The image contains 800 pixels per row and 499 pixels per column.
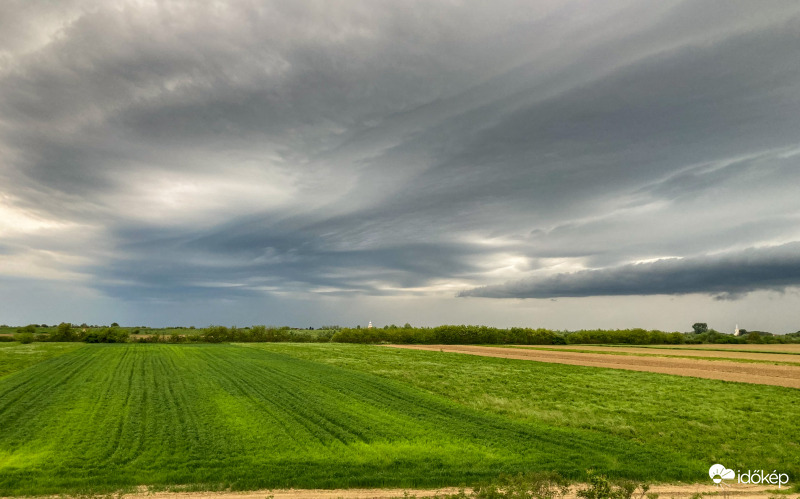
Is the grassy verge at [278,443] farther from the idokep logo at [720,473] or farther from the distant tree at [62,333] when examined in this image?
the distant tree at [62,333]

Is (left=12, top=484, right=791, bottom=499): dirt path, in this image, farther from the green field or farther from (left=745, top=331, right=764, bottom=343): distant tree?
(left=745, top=331, right=764, bottom=343): distant tree

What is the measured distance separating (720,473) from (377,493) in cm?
1131

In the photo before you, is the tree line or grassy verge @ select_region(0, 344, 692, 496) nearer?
grassy verge @ select_region(0, 344, 692, 496)

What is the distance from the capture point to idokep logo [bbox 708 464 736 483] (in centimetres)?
1356

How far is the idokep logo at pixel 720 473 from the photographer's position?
13.6 metres

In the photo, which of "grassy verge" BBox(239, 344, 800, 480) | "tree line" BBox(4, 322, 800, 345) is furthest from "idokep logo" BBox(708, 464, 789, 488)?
"tree line" BBox(4, 322, 800, 345)

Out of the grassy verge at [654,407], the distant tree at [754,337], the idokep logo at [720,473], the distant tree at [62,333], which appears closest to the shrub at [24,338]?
the distant tree at [62,333]

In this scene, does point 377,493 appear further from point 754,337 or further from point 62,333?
point 754,337

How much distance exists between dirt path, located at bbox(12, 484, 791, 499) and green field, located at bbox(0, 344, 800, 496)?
0.38 meters

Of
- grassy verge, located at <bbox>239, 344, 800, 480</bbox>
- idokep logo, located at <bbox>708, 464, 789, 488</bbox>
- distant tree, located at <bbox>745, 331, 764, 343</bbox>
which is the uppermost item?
distant tree, located at <bbox>745, 331, 764, 343</bbox>

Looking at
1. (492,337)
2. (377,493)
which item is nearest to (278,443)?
(377,493)

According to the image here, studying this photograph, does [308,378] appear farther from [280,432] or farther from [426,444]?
[426,444]

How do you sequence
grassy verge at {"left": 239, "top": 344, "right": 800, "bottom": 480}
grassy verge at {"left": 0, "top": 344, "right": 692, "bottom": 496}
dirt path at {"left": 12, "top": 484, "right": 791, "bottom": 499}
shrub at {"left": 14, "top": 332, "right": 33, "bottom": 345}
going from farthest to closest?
shrub at {"left": 14, "top": 332, "right": 33, "bottom": 345} < grassy verge at {"left": 239, "top": 344, "right": 800, "bottom": 480} < grassy verge at {"left": 0, "top": 344, "right": 692, "bottom": 496} < dirt path at {"left": 12, "top": 484, "right": 791, "bottom": 499}

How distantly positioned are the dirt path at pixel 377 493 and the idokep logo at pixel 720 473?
1.46 ft
